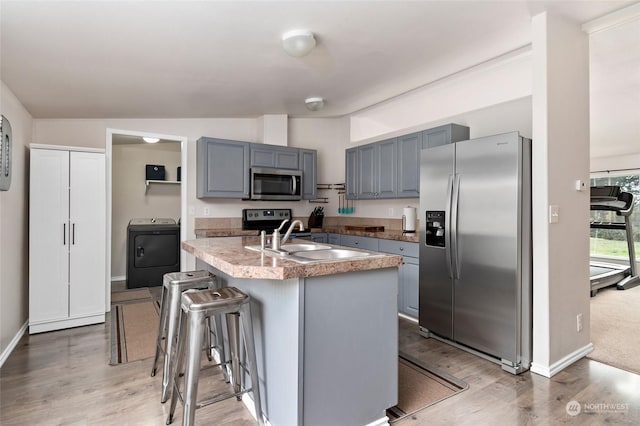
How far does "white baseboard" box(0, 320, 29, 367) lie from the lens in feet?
8.37

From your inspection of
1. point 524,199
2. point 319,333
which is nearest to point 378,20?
point 524,199

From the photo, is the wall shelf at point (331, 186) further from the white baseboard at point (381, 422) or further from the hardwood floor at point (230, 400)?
the white baseboard at point (381, 422)

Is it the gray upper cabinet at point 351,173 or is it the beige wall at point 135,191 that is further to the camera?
the beige wall at point 135,191

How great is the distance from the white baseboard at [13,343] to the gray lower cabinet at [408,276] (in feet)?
10.9

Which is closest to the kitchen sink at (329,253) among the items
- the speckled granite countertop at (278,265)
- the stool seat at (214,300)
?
the speckled granite countertop at (278,265)

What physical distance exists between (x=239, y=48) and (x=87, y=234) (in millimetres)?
2352

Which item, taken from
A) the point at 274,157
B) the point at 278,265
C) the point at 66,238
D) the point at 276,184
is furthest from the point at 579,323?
the point at 66,238

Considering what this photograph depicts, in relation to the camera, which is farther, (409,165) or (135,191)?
(135,191)

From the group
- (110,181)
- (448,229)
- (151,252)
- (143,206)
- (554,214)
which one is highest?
(110,181)

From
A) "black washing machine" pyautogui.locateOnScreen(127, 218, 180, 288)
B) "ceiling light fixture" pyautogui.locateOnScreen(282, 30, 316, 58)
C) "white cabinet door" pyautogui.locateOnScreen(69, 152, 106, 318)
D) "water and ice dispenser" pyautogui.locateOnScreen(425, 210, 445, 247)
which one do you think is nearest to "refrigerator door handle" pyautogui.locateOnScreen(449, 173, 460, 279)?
"water and ice dispenser" pyautogui.locateOnScreen(425, 210, 445, 247)

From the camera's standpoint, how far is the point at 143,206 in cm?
555

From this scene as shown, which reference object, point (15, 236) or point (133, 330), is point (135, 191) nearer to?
point (15, 236)

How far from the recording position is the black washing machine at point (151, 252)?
4793 millimetres

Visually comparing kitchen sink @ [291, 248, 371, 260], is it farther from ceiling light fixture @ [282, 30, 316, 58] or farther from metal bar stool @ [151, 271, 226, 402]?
ceiling light fixture @ [282, 30, 316, 58]
